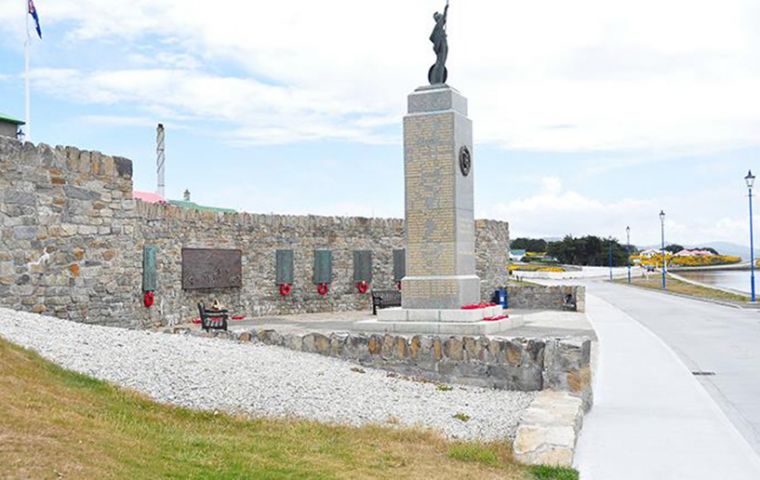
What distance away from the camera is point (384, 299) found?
75.8 ft

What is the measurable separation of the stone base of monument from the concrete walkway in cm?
281

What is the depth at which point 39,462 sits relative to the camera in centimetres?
497

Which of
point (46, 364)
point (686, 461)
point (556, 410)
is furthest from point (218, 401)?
point (686, 461)

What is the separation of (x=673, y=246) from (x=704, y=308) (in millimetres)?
113491

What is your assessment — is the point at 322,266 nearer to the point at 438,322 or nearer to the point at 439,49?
the point at 438,322

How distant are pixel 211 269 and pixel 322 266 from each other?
4.30m

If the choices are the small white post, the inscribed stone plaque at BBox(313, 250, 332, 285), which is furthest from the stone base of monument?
the small white post

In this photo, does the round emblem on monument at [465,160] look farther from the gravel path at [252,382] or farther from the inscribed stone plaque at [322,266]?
the gravel path at [252,382]

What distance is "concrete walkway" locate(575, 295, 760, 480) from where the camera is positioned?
736 centimetres

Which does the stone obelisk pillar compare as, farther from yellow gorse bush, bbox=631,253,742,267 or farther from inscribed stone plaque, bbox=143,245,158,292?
yellow gorse bush, bbox=631,253,742,267

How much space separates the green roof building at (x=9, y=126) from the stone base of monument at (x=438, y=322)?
62.5ft

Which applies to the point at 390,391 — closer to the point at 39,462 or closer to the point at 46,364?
the point at 46,364

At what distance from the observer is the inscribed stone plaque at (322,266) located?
77.6 feet

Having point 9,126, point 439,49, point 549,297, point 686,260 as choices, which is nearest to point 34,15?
point 9,126
